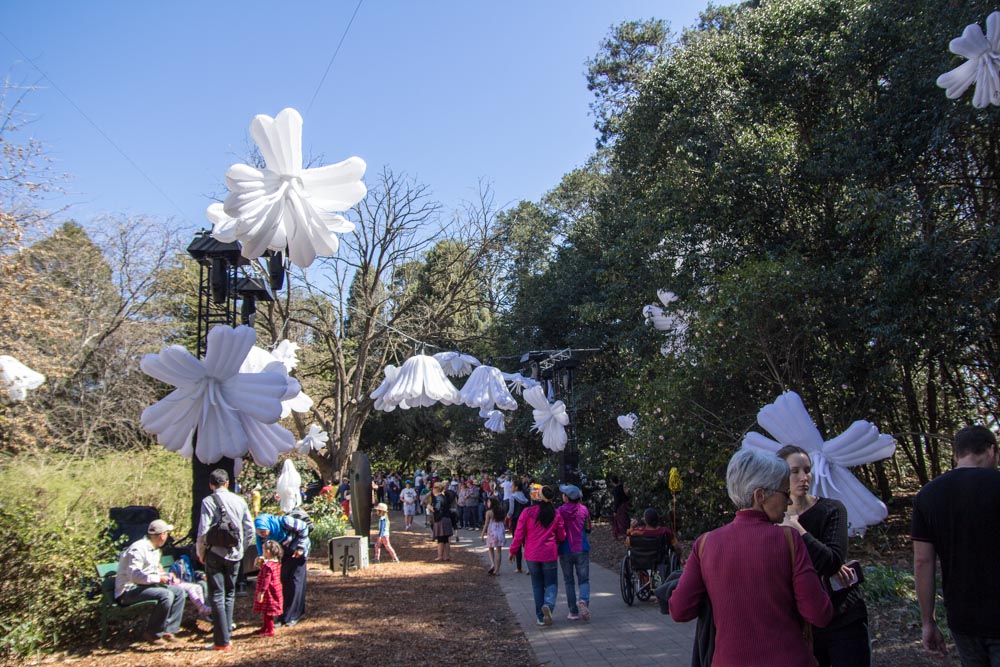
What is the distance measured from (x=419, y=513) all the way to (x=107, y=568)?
28365 mm

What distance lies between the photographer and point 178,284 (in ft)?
70.4

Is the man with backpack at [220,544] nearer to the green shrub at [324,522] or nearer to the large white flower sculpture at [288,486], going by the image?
the large white flower sculpture at [288,486]

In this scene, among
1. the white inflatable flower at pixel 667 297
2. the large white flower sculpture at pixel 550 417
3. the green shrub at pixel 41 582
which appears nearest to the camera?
the green shrub at pixel 41 582

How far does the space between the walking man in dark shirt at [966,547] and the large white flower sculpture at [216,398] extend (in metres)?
4.75

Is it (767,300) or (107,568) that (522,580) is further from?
(107,568)

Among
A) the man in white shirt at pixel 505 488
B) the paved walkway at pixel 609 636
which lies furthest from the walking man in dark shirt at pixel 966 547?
the man in white shirt at pixel 505 488

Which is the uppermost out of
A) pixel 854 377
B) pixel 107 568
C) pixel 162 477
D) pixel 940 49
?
pixel 940 49

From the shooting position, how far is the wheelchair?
8203mm

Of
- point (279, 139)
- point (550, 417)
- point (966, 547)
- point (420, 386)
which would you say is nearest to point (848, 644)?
point (966, 547)

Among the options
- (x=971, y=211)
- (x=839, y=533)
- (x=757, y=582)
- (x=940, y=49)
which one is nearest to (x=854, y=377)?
(x=971, y=211)

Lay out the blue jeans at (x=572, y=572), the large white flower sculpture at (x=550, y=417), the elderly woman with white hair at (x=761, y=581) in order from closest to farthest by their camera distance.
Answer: the elderly woman with white hair at (x=761, y=581) → the blue jeans at (x=572, y=572) → the large white flower sculpture at (x=550, y=417)

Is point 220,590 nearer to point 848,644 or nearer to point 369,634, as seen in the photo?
point 369,634

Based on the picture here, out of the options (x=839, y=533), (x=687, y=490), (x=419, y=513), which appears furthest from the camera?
(x=419, y=513)

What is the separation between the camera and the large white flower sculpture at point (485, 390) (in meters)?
12.6
